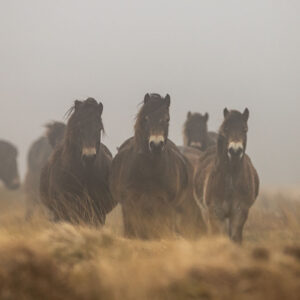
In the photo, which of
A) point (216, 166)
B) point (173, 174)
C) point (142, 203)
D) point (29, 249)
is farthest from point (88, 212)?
point (29, 249)

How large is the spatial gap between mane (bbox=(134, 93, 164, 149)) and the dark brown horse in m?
4.61

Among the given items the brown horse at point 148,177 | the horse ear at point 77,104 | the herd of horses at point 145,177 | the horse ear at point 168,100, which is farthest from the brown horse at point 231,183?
the horse ear at point 77,104

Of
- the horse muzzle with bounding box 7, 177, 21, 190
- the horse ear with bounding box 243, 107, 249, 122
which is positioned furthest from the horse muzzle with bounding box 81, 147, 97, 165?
the horse muzzle with bounding box 7, 177, 21, 190

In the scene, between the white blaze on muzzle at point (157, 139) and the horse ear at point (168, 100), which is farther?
the horse ear at point (168, 100)

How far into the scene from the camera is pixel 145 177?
884 centimetres

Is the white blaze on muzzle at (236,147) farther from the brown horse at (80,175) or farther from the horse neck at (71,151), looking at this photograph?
the horse neck at (71,151)

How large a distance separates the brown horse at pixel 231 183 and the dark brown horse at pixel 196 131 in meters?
4.07

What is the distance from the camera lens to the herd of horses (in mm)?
8680

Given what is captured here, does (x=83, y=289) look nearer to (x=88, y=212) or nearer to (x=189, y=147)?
(x=88, y=212)

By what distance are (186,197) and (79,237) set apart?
190 inches

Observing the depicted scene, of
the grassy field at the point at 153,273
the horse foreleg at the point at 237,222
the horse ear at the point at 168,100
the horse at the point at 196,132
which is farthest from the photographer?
the horse at the point at 196,132

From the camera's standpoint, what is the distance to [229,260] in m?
4.50

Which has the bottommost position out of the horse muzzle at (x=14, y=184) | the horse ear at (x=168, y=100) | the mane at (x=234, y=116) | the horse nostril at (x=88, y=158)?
the horse muzzle at (x=14, y=184)

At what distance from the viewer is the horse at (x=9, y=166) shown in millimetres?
18781
